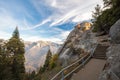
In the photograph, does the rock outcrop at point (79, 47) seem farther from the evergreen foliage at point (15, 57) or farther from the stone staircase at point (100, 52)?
the evergreen foliage at point (15, 57)

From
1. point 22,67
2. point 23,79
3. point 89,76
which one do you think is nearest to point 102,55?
point 89,76

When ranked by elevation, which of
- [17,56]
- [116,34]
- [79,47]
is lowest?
[17,56]

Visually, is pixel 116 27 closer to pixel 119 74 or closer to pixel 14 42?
pixel 119 74

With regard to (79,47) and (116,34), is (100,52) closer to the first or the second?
(116,34)

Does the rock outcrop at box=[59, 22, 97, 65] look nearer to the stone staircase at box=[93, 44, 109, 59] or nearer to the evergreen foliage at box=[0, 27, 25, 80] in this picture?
the stone staircase at box=[93, 44, 109, 59]

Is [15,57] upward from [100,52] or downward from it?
downward

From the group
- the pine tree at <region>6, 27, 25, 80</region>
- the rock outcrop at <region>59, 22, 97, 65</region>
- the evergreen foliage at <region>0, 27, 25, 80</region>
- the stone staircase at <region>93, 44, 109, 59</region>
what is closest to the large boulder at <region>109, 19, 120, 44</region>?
the stone staircase at <region>93, 44, 109, 59</region>

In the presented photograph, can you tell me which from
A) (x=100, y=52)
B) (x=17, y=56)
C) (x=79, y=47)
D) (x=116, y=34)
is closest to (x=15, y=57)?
(x=17, y=56)

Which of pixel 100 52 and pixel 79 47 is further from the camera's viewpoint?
pixel 79 47

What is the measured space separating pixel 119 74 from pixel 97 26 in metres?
20.9

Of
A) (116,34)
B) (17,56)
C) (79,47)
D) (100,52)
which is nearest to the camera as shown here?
(116,34)

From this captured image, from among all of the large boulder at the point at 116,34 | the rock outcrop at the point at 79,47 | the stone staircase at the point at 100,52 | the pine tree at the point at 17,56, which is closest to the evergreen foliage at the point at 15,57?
the pine tree at the point at 17,56

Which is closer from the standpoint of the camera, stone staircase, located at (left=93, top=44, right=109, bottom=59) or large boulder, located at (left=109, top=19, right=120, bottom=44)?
large boulder, located at (left=109, top=19, right=120, bottom=44)

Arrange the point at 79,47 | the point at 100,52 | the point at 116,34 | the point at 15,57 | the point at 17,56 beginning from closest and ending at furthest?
the point at 116,34
the point at 100,52
the point at 79,47
the point at 15,57
the point at 17,56
